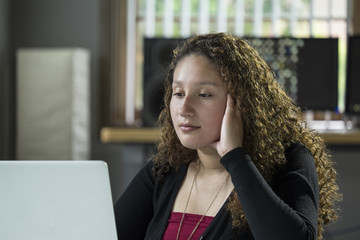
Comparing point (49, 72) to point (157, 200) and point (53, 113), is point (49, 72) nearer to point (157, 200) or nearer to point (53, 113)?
point (53, 113)

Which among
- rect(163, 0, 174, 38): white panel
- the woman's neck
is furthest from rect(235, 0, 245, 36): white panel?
the woman's neck

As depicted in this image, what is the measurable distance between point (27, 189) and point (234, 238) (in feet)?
1.56

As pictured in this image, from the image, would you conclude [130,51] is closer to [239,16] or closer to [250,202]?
[239,16]

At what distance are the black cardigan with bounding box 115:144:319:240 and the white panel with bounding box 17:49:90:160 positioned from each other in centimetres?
237

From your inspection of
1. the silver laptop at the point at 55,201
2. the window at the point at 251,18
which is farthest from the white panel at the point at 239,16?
the silver laptop at the point at 55,201

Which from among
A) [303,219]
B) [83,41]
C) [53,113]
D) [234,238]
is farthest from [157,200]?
[83,41]

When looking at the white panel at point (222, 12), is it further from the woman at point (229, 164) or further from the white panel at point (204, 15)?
the woman at point (229, 164)

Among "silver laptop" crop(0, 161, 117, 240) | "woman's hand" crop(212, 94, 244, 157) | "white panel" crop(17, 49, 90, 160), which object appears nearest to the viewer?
"silver laptop" crop(0, 161, 117, 240)

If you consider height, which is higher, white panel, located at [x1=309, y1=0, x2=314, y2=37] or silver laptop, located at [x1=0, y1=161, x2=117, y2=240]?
white panel, located at [x1=309, y1=0, x2=314, y2=37]

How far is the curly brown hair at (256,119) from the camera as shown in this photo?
1301mm

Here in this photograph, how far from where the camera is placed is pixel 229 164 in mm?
1199

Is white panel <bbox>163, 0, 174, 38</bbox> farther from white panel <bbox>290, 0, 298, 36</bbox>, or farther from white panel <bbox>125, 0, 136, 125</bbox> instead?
white panel <bbox>290, 0, 298, 36</bbox>

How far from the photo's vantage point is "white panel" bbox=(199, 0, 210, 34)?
4184mm

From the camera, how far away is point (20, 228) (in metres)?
0.93
